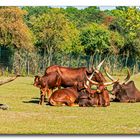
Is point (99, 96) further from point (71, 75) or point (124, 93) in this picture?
point (71, 75)

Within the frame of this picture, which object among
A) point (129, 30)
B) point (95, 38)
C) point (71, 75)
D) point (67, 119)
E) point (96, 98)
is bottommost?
point (67, 119)

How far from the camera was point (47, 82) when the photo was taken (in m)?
12.5

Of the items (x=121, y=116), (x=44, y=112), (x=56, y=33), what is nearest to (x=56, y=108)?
(x=44, y=112)

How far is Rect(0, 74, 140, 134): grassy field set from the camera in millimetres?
8797

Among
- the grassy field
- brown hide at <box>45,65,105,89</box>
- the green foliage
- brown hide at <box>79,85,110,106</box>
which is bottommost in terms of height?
the grassy field

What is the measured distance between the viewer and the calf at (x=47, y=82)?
12.2m

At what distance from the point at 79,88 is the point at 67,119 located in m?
2.37

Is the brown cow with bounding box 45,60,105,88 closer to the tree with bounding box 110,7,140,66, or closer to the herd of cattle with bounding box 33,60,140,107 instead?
the herd of cattle with bounding box 33,60,140,107

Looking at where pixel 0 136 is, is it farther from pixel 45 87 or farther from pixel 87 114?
pixel 45 87

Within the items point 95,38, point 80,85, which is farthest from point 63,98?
point 95,38

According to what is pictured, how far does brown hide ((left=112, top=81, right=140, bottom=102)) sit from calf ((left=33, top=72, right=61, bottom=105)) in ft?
3.91

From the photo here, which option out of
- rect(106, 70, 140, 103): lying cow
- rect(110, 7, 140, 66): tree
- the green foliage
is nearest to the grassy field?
rect(106, 70, 140, 103): lying cow

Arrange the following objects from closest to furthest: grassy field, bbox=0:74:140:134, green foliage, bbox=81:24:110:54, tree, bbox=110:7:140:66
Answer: grassy field, bbox=0:74:140:134
tree, bbox=110:7:140:66
green foliage, bbox=81:24:110:54

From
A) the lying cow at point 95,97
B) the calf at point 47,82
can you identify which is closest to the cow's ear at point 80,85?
the lying cow at point 95,97
